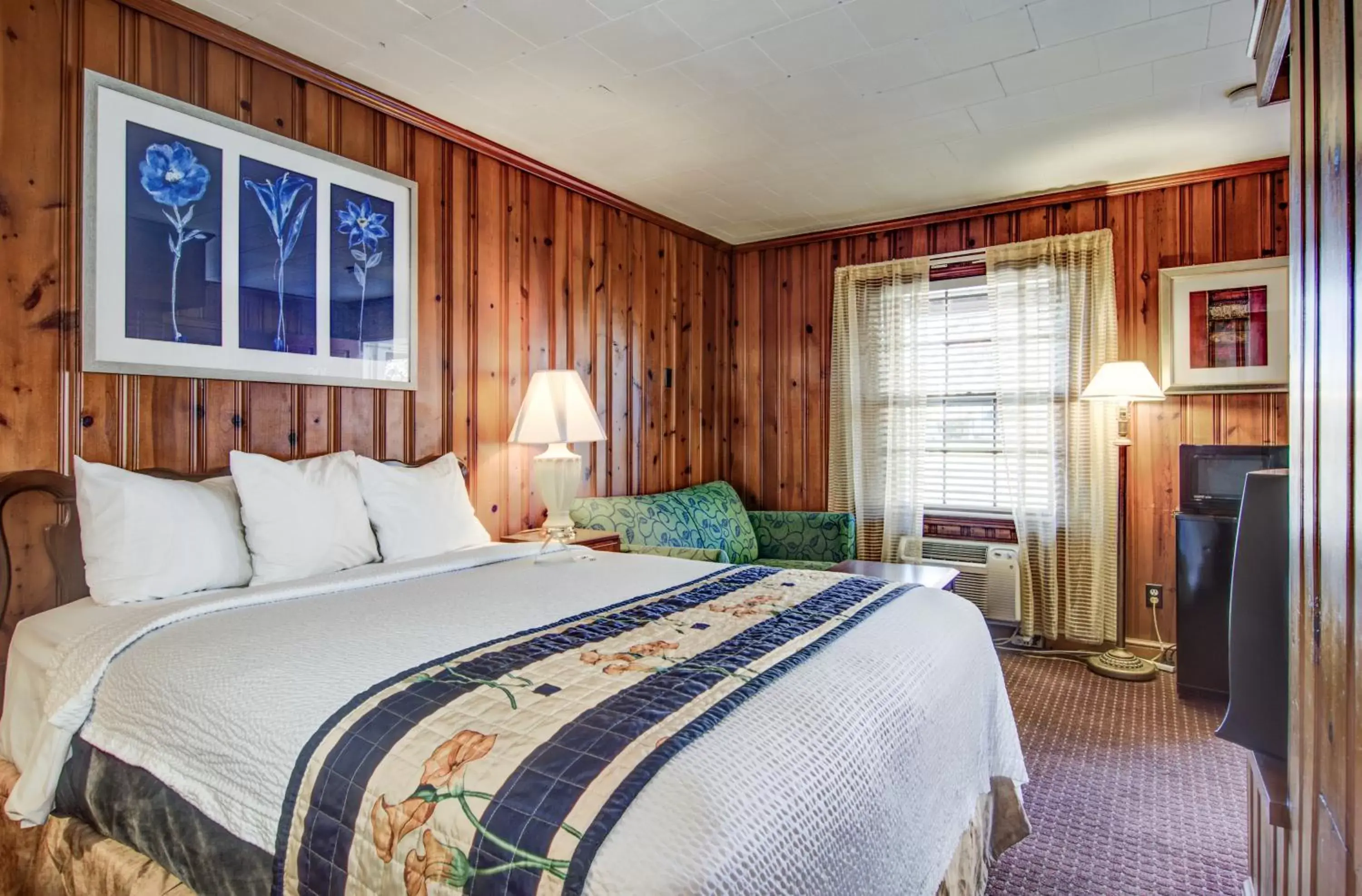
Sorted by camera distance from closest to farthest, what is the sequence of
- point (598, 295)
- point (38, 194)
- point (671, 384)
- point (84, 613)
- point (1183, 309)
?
point (84, 613)
point (38, 194)
point (1183, 309)
point (598, 295)
point (671, 384)

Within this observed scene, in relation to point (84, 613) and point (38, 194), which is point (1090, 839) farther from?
point (38, 194)

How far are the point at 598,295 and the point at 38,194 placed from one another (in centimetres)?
238

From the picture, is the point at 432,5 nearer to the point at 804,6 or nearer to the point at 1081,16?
the point at 804,6

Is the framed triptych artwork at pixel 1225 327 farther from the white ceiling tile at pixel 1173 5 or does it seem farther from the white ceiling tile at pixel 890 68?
the white ceiling tile at pixel 890 68

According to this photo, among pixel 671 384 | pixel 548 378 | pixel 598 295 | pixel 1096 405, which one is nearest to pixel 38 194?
pixel 548 378

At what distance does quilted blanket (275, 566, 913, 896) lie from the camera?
0.88 meters

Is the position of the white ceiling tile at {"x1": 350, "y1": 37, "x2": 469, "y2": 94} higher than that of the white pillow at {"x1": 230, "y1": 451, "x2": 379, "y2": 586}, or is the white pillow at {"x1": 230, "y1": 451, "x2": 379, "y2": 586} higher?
the white ceiling tile at {"x1": 350, "y1": 37, "x2": 469, "y2": 94}

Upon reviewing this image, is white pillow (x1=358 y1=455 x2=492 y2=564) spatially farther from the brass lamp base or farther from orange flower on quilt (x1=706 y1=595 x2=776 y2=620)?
the brass lamp base

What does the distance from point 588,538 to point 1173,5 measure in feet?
9.16

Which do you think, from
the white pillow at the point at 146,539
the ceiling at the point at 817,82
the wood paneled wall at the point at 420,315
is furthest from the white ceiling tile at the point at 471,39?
the white pillow at the point at 146,539

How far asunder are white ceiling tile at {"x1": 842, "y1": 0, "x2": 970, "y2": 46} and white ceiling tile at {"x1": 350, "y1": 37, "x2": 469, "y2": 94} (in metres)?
1.39

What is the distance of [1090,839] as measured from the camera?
211cm

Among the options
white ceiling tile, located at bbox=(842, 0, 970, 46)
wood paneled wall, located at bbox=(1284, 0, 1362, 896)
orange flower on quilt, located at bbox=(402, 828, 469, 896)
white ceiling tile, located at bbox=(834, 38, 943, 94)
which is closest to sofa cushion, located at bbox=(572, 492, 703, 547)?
white ceiling tile, located at bbox=(834, 38, 943, 94)

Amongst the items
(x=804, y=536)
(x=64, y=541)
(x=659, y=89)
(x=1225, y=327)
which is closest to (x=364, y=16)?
(x=659, y=89)
